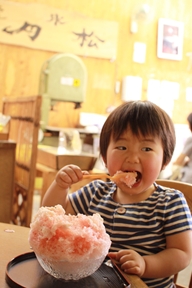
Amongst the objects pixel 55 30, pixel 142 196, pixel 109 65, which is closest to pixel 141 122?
pixel 142 196

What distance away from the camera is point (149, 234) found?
1.09 meters

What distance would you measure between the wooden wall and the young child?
4.00 meters

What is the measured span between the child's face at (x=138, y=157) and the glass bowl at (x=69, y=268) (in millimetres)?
447

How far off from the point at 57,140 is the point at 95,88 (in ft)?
5.50

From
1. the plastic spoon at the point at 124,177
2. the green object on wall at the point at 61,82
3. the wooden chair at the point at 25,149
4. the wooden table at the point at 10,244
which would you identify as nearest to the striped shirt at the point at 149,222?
the plastic spoon at the point at 124,177

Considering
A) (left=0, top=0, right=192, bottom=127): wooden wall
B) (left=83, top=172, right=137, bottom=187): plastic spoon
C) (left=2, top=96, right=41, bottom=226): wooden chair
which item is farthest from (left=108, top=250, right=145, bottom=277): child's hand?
(left=0, top=0, right=192, bottom=127): wooden wall

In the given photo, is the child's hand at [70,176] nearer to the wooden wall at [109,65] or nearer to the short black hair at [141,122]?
the short black hair at [141,122]

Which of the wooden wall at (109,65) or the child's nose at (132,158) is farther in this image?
the wooden wall at (109,65)

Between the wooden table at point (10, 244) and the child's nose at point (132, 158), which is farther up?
the child's nose at point (132, 158)

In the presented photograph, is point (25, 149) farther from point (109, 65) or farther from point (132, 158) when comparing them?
point (109, 65)

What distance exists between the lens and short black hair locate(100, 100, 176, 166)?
113 centimetres

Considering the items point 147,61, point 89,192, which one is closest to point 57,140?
point 147,61

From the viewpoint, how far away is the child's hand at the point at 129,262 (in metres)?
0.82

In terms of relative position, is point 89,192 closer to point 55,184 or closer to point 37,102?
point 55,184
